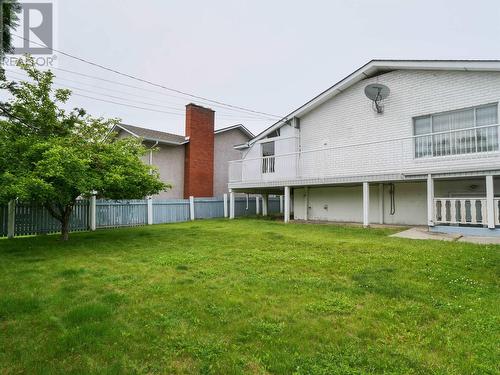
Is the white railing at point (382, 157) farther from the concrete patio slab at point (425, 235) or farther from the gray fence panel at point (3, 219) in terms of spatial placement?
the gray fence panel at point (3, 219)

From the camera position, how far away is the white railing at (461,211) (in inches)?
374

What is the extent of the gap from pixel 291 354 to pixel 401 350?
103 cm

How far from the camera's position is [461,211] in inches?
387

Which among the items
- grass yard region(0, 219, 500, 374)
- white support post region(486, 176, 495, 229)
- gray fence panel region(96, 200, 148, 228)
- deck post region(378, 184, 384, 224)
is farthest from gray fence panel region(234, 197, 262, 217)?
white support post region(486, 176, 495, 229)

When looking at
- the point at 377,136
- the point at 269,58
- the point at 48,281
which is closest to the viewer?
the point at 48,281

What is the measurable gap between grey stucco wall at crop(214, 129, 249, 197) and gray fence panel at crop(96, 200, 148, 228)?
7.60 metres

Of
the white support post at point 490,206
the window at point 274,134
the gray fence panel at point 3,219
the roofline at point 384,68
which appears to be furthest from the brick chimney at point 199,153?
the white support post at point 490,206

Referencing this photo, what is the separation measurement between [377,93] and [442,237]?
616 cm

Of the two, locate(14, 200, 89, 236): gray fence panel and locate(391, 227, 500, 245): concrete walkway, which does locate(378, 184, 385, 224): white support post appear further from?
locate(14, 200, 89, 236): gray fence panel

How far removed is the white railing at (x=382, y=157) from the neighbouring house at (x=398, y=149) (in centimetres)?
3

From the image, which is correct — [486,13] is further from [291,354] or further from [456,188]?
[291,354]

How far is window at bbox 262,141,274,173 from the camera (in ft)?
52.2

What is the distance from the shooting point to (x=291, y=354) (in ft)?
9.48

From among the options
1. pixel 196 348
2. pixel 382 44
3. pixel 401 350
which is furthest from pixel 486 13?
pixel 196 348
